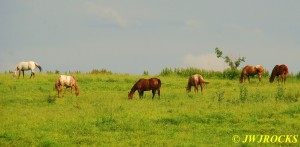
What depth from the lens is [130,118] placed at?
692 inches

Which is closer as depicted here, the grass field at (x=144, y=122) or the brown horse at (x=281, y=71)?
the grass field at (x=144, y=122)

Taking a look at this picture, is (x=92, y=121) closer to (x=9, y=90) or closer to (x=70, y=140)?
(x=70, y=140)

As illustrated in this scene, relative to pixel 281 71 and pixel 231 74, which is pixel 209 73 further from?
pixel 281 71

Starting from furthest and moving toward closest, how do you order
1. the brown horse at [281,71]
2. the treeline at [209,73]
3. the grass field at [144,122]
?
1. the treeline at [209,73]
2. the brown horse at [281,71]
3. the grass field at [144,122]

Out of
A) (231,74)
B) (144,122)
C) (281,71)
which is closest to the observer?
(144,122)

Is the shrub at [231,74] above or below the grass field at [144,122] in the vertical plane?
above

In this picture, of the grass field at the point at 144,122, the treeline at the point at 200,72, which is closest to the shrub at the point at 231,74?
the treeline at the point at 200,72

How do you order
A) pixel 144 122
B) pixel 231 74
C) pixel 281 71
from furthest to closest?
pixel 231 74 < pixel 281 71 < pixel 144 122

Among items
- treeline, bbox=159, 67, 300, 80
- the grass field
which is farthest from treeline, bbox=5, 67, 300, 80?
the grass field

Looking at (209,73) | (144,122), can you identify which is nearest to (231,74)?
(209,73)

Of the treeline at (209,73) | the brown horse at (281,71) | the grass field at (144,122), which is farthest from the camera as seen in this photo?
the treeline at (209,73)

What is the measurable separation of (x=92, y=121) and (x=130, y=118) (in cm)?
132

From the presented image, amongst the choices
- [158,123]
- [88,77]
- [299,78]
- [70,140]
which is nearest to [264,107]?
[158,123]

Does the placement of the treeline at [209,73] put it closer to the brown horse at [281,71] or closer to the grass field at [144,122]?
the brown horse at [281,71]
